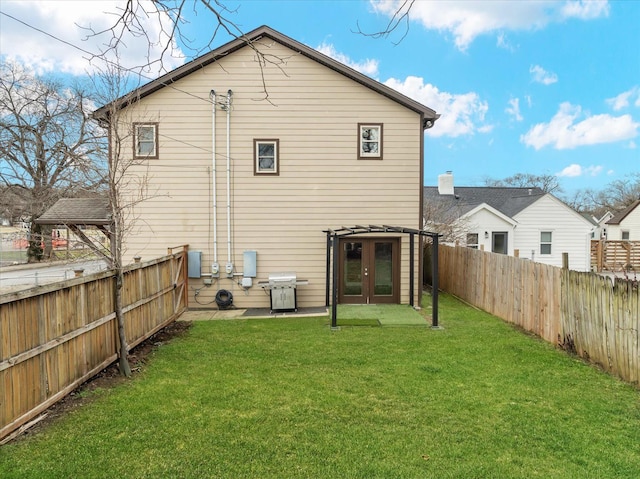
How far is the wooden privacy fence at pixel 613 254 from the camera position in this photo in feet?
72.7

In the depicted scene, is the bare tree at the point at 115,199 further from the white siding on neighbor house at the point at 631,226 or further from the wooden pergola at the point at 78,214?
the white siding on neighbor house at the point at 631,226

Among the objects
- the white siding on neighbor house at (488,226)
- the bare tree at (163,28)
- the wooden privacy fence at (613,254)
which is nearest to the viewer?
the bare tree at (163,28)

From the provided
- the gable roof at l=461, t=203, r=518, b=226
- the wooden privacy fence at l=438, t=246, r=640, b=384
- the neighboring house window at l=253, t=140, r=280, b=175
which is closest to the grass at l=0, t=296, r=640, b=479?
the wooden privacy fence at l=438, t=246, r=640, b=384

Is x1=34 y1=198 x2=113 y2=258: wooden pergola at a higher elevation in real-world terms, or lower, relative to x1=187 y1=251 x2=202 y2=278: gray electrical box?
higher

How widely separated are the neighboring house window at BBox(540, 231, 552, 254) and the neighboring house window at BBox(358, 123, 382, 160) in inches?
511

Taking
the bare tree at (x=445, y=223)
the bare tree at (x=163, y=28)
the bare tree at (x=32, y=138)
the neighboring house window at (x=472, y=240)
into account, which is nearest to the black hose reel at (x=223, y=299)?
the bare tree at (x=163, y=28)


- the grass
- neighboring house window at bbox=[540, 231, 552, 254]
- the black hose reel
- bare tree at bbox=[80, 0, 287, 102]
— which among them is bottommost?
the grass

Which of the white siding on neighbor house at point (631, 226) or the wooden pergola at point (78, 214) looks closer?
the wooden pergola at point (78, 214)

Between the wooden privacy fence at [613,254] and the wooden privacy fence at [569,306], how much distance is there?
1627 centimetres

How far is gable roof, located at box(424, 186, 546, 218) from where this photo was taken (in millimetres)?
19719

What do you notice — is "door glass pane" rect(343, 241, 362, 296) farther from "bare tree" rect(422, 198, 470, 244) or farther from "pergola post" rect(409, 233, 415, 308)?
"bare tree" rect(422, 198, 470, 244)

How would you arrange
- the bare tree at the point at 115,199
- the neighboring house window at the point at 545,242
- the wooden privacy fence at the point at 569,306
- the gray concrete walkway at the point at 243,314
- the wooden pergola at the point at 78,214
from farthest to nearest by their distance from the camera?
the neighboring house window at the point at 545,242, the wooden pergola at the point at 78,214, the gray concrete walkway at the point at 243,314, the bare tree at the point at 115,199, the wooden privacy fence at the point at 569,306

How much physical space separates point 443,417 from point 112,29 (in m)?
4.74

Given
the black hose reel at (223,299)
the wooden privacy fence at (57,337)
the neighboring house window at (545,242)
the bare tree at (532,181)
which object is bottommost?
the black hose reel at (223,299)
